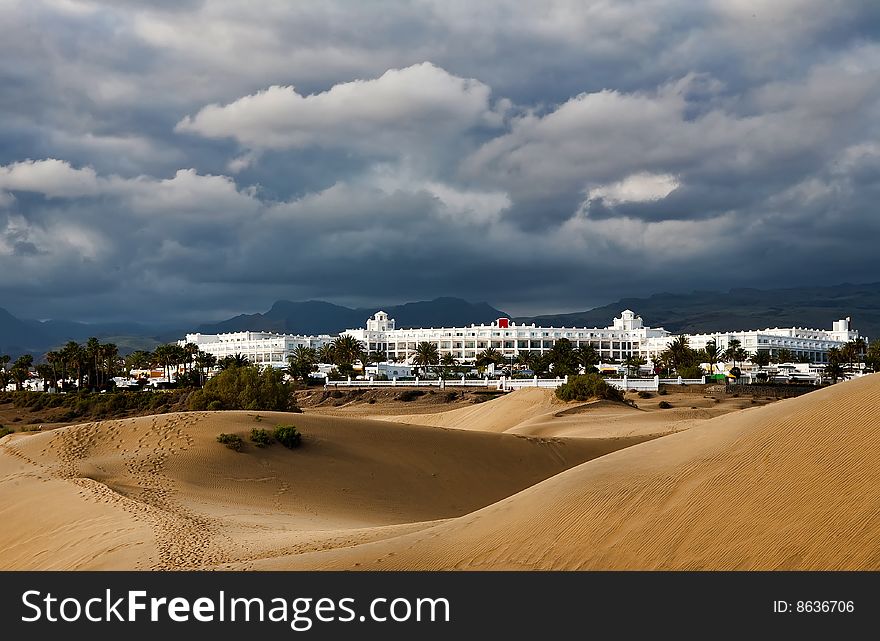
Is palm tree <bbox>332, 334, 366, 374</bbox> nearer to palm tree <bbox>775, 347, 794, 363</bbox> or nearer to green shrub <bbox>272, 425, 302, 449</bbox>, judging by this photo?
palm tree <bbox>775, 347, 794, 363</bbox>

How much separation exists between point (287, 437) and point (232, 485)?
504 centimetres

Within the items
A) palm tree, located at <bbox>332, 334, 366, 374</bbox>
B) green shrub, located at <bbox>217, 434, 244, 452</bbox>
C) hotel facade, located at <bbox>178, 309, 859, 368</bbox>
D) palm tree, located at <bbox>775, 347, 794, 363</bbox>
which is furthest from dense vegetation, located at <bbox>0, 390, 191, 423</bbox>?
palm tree, located at <bbox>775, 347, 794, 363</bbox>

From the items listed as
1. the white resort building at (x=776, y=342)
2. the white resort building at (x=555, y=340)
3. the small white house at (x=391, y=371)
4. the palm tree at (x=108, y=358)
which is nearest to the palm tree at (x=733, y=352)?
the white resort building at (x=776, y=342)

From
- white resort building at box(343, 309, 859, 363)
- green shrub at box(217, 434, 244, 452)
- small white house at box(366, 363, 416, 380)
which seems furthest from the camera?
white resort building at box(343, 309, 859, 363)

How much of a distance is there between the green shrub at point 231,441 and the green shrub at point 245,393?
25836 mm

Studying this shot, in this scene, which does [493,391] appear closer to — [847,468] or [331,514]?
[331,514]

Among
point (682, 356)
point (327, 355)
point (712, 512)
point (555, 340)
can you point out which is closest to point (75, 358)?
point (327, 355)

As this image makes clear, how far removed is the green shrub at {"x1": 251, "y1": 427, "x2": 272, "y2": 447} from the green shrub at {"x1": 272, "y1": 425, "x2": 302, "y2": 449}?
40cm

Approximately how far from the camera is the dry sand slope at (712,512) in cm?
1312

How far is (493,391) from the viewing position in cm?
10656

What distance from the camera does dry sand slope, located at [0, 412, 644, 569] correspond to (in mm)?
19181

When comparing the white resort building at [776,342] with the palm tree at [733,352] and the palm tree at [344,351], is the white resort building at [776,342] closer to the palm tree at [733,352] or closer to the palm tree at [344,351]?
the palm tree at [733,352]
